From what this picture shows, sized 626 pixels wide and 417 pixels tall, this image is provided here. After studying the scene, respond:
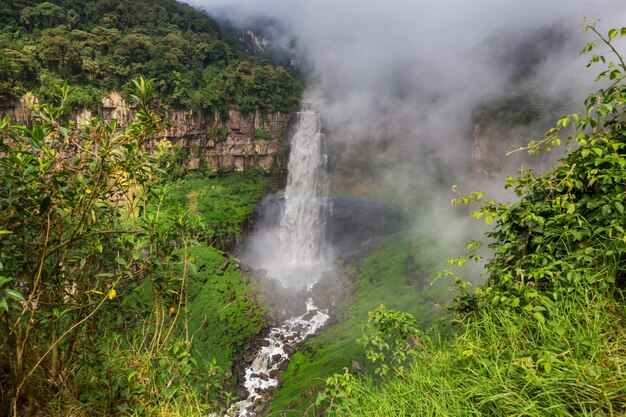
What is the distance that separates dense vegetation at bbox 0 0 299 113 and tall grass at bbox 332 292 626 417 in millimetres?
31426

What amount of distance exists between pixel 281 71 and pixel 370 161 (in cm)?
1664

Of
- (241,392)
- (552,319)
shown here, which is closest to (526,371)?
(552,319)

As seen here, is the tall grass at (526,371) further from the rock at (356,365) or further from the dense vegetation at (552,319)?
the rock at (356,365)

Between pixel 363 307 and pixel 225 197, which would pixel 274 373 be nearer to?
pixel 363 307

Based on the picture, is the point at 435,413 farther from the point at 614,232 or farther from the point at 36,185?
the point at 36,185

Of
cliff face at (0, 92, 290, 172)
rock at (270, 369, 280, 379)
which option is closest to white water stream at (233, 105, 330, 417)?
cliff face at (0, 92, 290, 172)

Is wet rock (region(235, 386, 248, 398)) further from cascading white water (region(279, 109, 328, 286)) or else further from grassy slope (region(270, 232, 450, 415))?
cascading white water (region(279, 109, 328, 286))

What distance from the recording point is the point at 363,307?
22.7 meters

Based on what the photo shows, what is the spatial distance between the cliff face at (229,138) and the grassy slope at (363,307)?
1813 centimetres

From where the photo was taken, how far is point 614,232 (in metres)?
2.17

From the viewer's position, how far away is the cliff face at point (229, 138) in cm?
3294

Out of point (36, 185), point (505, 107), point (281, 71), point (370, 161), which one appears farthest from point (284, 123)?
point (36, 185)

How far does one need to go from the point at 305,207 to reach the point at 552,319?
32.1m

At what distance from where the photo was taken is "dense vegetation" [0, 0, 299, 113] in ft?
86.2
